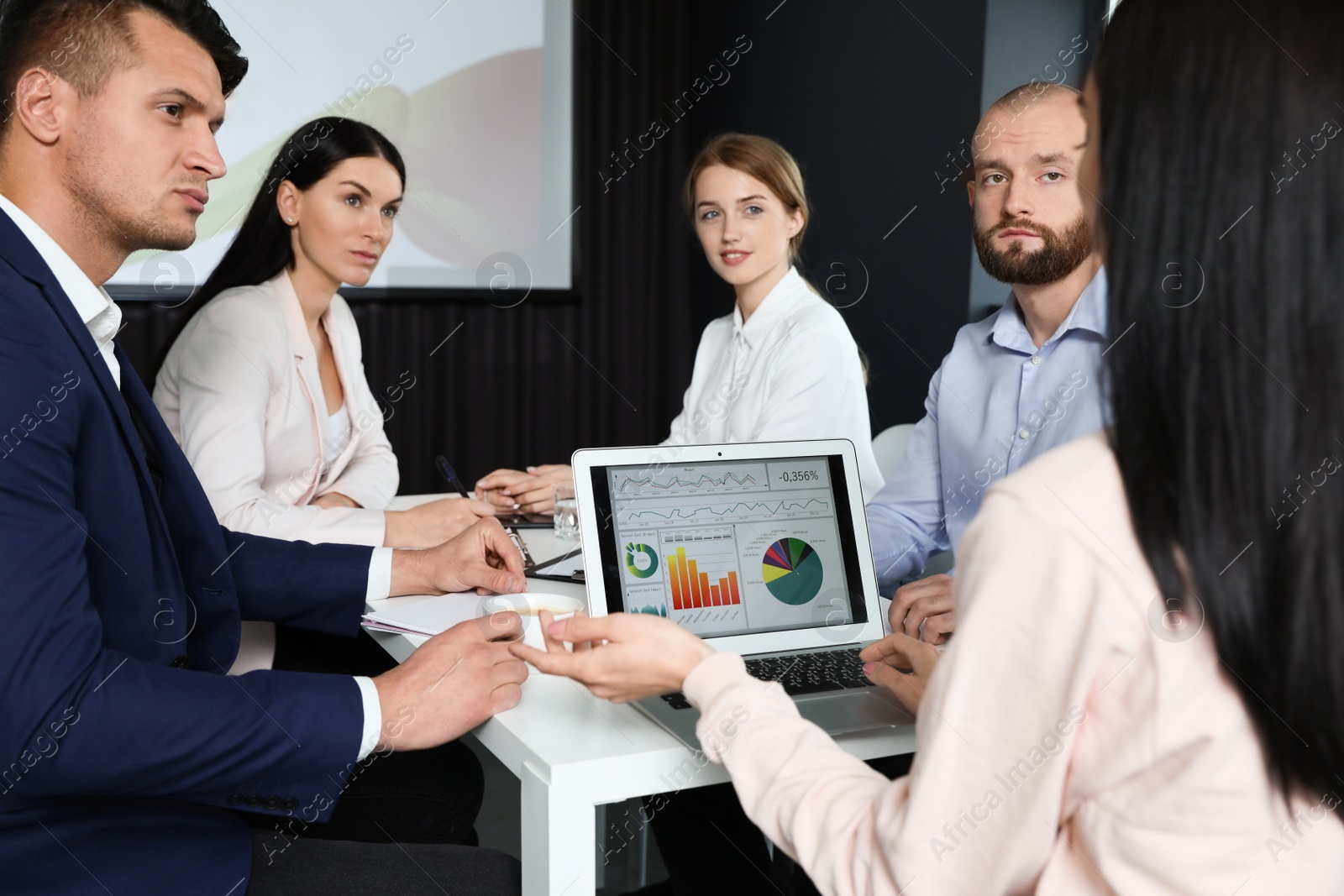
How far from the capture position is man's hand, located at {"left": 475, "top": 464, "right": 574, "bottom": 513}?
6.72 feet

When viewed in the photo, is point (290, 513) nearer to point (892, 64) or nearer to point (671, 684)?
point (671, 684)

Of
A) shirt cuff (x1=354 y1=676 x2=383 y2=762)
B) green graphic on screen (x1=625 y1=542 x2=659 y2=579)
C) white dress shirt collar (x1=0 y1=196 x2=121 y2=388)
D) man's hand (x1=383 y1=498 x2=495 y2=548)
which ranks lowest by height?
shirt cuff (x1=354 y1=676 x2=383 y2=762)

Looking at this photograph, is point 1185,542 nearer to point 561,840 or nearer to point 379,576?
point 561,840

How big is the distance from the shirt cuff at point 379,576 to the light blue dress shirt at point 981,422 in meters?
0.75

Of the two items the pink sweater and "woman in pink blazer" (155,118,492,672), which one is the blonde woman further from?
the pink sweater

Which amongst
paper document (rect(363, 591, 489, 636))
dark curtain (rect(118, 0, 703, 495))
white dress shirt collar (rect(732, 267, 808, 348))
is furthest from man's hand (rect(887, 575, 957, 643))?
dark curtain (rect(118, 0, 703, 495))

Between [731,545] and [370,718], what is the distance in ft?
1.43

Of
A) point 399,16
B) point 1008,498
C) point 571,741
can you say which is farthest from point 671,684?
point 399,16

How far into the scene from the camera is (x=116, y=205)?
3.98ft

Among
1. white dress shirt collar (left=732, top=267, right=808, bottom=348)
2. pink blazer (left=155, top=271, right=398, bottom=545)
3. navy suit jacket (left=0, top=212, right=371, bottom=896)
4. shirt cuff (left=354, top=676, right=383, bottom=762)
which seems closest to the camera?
navy suit jacket (left=0, top=212, right=371, bottom=896)

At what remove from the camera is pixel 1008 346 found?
173 centimetres

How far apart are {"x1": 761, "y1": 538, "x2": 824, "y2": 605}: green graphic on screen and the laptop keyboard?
69mm

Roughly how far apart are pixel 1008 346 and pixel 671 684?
3.48 ft

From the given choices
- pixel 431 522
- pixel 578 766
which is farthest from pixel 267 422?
pixel 578 766
